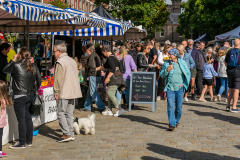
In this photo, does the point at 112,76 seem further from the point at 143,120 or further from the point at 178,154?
the point at 178,154

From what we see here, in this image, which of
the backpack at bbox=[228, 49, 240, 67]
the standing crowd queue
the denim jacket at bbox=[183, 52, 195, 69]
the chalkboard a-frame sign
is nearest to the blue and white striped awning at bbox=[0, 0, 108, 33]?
the standing crowd queue

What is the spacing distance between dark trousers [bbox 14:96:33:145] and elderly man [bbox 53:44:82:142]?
55cm

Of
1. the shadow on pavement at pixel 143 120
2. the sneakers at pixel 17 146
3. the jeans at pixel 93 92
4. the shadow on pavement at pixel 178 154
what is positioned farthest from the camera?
the jeans at pixel 93 92

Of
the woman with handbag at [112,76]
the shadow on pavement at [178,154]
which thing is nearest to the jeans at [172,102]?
the shadow on pavement at [178,154]

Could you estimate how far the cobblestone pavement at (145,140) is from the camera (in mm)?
5633

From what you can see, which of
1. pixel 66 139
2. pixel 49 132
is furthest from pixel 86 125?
pixel 49 132

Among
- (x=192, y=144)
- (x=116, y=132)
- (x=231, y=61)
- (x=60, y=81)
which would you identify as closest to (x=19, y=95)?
(x=60, y=81)

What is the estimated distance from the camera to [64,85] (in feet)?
20.9

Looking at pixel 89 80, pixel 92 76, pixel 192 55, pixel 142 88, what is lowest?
pixel 142 88

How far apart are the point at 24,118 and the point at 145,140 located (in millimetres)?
2282

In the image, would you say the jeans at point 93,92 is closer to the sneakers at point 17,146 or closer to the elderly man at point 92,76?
the elderly man at point 92,76

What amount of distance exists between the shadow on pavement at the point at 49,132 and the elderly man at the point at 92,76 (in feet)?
7.09

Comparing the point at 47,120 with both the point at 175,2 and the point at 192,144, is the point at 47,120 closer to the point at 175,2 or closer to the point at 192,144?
the point at 192,144

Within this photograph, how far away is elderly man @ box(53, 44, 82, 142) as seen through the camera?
6.36m
